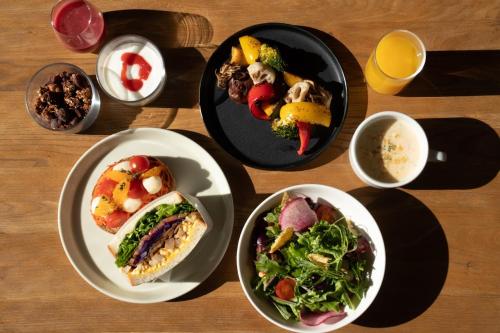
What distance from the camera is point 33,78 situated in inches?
65.4

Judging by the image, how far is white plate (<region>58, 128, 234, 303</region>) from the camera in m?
1.63

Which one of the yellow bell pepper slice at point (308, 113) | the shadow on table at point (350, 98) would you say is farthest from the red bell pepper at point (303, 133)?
the shadow on table at point (350, 98)

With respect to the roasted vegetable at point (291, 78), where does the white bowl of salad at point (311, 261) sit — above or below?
below

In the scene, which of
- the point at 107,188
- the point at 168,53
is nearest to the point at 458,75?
the point at 168,53

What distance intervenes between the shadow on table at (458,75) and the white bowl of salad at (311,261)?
522mm

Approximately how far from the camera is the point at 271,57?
61.8 inches

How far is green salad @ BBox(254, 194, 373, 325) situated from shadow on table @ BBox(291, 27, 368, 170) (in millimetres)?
217

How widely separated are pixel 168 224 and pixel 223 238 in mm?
193

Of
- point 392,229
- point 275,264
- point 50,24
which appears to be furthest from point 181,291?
point 50,24

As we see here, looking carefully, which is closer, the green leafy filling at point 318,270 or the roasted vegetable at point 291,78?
the green leafy filling at point 318,270

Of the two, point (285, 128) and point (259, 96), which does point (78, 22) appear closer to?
point (259, 96)

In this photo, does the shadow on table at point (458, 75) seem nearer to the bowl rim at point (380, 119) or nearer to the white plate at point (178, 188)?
the bowl rim at point (380, 119)

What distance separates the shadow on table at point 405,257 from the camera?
1636 millimetres

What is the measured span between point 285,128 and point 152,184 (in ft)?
1.55
